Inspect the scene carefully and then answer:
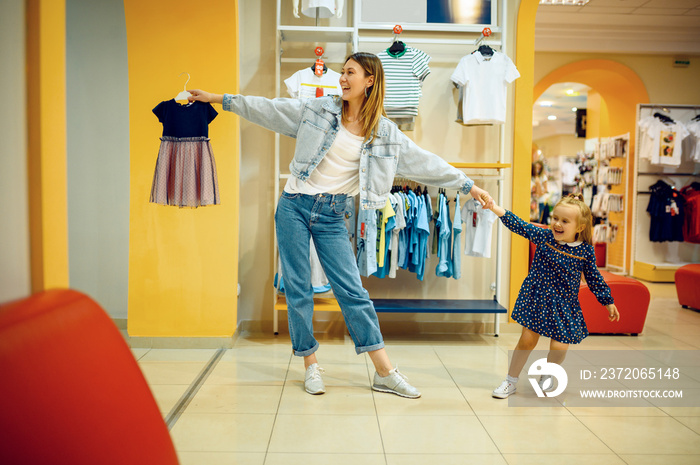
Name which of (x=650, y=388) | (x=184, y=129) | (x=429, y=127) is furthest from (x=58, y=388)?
(x=429, y=127)

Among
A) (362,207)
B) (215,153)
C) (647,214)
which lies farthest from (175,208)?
(647,214)

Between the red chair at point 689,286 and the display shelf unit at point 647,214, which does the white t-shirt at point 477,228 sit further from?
the display shelf unit at point 647,214

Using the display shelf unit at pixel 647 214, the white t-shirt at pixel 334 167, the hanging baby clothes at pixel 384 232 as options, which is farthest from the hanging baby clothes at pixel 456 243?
the display shelf unit at pixel 647 214

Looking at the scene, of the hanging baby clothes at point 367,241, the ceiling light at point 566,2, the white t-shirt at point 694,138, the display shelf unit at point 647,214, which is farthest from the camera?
the display shelf unit at point 647,214

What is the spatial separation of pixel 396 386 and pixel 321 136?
1413mm

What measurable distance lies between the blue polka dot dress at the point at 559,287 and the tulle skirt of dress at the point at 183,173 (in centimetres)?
194

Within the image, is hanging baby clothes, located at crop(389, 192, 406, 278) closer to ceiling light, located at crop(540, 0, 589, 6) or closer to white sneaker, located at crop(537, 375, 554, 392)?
white sneaker, located at crop(537, 375, 554, 392)

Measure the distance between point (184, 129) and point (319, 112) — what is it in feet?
3.98

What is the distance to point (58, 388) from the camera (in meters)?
0.77

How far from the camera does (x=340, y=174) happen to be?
2730 millimetres

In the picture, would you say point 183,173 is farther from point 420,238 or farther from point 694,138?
point 694,138

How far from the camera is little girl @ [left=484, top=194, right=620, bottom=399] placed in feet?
8.91

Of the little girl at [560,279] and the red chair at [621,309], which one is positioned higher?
the little girl at [560,279]

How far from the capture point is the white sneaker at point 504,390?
9.32 ft
